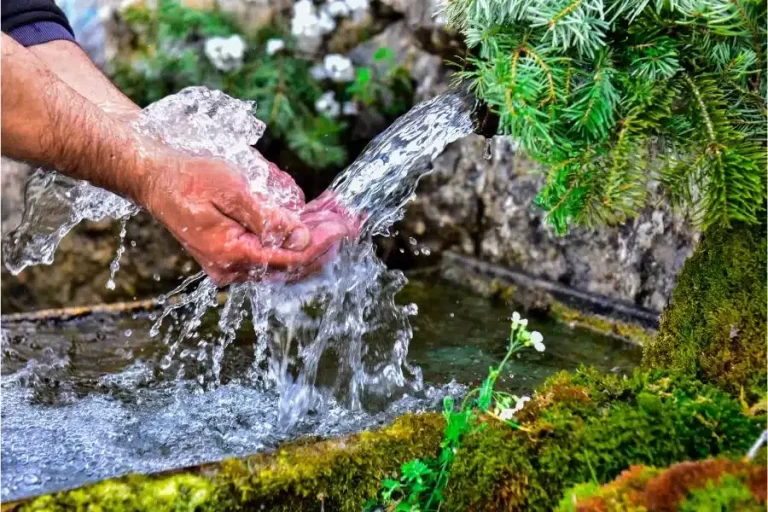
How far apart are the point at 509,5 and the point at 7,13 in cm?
167

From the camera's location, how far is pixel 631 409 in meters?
1.26

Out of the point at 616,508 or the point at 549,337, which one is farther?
the point at 549,337

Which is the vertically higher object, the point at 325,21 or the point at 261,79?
the point at 325,21

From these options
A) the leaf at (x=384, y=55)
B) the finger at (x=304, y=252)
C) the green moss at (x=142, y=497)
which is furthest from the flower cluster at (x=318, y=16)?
the green moss at (x=142, y=497)

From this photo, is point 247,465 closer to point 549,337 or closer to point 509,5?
point 509,5

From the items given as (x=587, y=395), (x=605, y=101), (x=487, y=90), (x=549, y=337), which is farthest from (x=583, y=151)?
(x=549, y=337)

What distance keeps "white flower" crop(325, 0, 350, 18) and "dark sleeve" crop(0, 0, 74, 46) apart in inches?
77.3

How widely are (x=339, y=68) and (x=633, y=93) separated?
2.69 m

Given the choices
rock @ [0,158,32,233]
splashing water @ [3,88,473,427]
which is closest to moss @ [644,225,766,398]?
splashing water @ [3,88,473,427]

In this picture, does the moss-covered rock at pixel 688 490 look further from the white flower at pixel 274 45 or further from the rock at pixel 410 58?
the white flower at pixel 274 45

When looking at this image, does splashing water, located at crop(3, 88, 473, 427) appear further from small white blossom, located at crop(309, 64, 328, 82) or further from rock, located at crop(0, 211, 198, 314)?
small white blossom, located at crop(309, 64, 328, 82)

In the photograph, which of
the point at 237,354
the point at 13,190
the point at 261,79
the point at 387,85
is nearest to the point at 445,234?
the point at 387,85

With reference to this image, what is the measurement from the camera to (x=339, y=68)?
387cm

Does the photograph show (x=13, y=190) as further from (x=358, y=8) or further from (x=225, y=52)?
(x=358, y=8)
